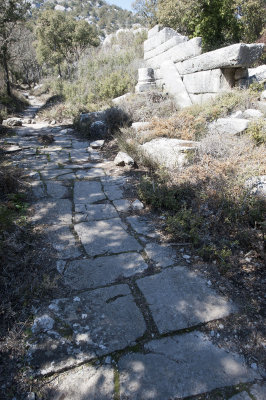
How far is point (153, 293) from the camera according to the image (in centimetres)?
178

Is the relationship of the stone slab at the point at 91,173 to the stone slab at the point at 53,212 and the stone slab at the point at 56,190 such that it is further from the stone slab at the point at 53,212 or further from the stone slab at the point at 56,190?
the stone slab at the point at 53,212

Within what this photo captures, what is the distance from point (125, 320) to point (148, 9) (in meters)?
14.2

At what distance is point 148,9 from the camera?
11625 millimetres

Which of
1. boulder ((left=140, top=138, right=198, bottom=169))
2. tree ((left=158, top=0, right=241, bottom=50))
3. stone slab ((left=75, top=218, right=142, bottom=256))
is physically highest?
tree ((left=158, top=0, right=241, bottom=50))

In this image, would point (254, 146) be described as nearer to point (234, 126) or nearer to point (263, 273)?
point (234, 126)

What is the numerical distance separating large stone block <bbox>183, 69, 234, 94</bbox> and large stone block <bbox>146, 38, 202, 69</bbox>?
26.0 inches

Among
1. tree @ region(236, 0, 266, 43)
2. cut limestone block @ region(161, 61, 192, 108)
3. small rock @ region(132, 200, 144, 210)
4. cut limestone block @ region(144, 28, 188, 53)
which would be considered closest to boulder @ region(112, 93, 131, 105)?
cut limestone block @ region(161, 61, 192, 108)

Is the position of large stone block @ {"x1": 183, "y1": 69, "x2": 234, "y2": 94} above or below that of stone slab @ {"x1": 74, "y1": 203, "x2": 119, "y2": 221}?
above

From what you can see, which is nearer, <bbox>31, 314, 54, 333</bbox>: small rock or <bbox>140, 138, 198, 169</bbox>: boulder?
<bbox>31, 314, 54, 333</bbox>: small rock

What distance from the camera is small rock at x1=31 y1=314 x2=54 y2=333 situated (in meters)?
1.48

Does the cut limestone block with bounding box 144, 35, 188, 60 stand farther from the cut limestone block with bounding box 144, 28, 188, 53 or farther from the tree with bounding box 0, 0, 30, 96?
the tree with bounding box 0, 0, 30, 96

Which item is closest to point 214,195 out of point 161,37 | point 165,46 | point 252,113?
point 252,113

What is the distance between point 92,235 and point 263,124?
323cm

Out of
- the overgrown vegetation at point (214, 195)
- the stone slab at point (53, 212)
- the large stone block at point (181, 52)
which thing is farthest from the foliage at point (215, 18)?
the stone slab at point (53, 212)
